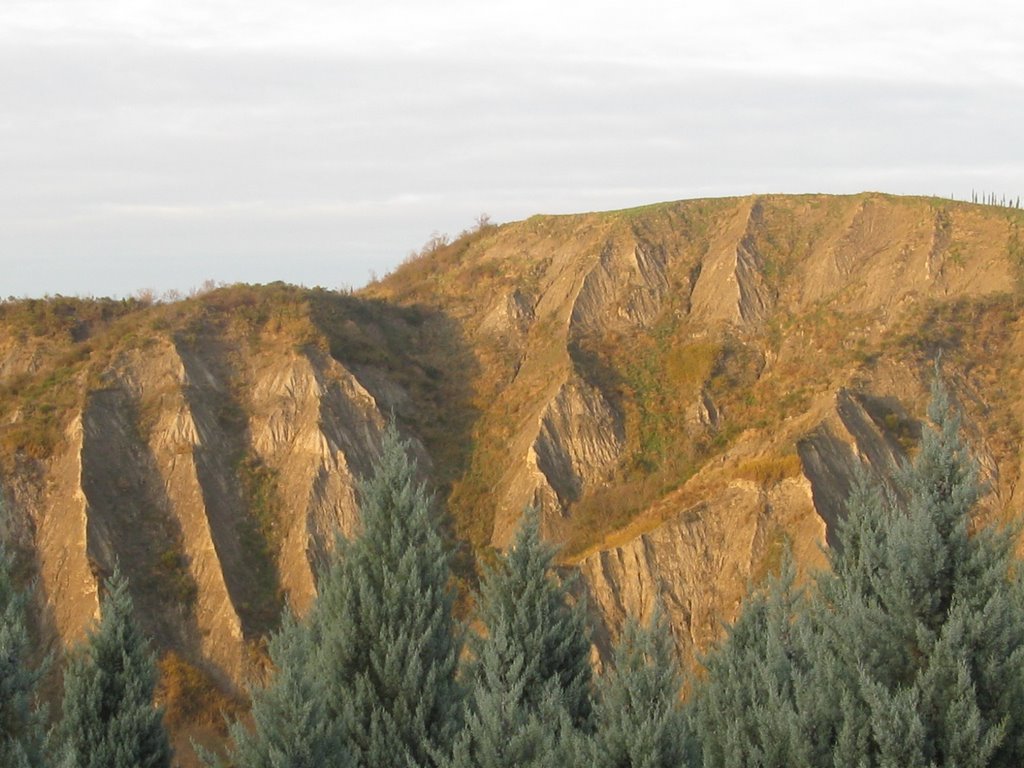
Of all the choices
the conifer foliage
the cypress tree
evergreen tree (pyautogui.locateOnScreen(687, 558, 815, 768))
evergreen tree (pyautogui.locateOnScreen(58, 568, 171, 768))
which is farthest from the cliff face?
the cypress tree

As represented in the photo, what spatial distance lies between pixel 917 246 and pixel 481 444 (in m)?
19.8

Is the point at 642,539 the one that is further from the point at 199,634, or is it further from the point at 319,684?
the point at 319,684

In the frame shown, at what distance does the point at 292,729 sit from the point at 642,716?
5.79 m

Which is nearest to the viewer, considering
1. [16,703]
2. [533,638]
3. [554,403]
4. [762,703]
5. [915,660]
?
[915,660]

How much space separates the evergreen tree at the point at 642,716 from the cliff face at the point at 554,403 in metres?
19.9

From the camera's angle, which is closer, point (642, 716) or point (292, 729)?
point (642, 716)

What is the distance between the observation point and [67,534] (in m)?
40.5

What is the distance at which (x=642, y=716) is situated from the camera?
1698 cm

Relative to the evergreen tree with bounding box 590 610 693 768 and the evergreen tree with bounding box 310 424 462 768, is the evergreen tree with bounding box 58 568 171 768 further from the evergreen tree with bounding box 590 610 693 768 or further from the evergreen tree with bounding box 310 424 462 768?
the evergreen tree with bounding box 590 610 693 768

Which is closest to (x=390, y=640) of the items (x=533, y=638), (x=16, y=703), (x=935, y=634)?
(x=533, y=638)

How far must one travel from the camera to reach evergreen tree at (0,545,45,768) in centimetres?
1784

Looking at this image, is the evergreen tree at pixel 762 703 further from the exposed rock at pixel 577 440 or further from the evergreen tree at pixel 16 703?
the exposed rock at pixel 577 440

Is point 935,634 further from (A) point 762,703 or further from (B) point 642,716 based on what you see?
(B) point 642,716

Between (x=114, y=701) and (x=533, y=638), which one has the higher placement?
(x=533, y=638)
